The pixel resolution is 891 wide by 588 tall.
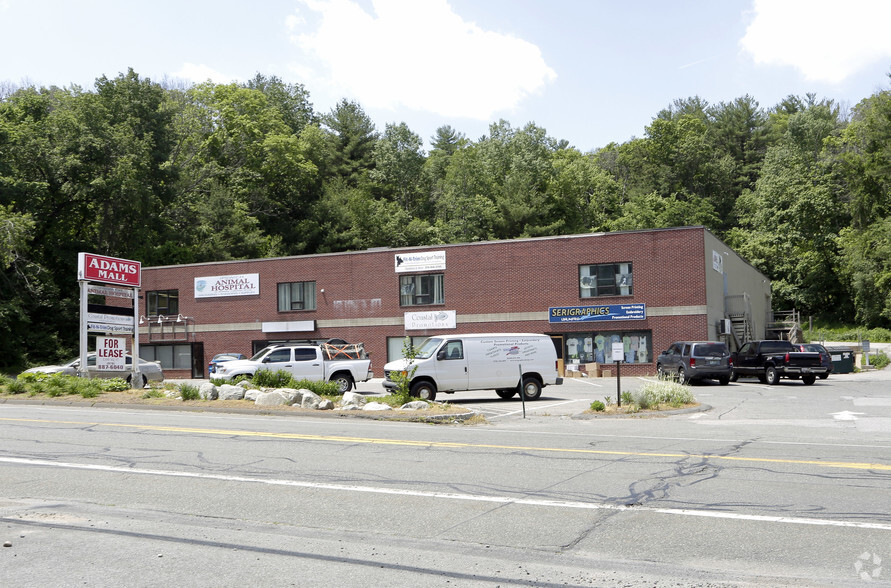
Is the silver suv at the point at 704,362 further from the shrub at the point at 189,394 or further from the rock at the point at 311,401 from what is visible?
the shrub at the point at 189,394

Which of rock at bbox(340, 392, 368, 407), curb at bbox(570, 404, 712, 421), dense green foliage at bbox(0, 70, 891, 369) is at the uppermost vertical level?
dense green foliage at bbox(0, 70, 891, 369)

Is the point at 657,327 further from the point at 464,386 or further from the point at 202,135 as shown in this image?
the point at 202,135

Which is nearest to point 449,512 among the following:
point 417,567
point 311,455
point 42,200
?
point 417,567

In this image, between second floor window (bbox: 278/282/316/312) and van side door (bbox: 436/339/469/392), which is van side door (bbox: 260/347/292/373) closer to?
van side door (bbox: 436/339/469/392)

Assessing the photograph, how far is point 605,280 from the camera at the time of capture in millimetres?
41219

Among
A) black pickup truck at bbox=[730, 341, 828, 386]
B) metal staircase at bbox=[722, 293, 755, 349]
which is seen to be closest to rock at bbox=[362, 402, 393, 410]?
black pickup truck at bbox=[730, 341, 828, 386]

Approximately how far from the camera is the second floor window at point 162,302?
49.3 m

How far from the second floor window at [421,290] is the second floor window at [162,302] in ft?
48.7

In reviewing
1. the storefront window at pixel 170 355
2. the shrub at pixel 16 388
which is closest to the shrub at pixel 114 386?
the shrub at pixel 16 388

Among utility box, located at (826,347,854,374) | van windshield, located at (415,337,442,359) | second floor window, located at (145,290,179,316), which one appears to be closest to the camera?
van windshield, located at (415,337,442,359)

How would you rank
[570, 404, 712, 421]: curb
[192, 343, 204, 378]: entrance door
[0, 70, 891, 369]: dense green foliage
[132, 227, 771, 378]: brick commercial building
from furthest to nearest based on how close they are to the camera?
[0, 70, 891, 369]: dense green foliage
[192, 343, 204, 378]: entrance door
[132, 227, 771, 378]: brick commercial building
[570, 404, 712, 421]: curb

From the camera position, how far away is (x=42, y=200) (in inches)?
2120

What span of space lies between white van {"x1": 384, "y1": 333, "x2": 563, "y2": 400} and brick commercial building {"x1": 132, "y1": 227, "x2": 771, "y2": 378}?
16.5m

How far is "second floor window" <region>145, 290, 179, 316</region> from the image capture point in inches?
1943
